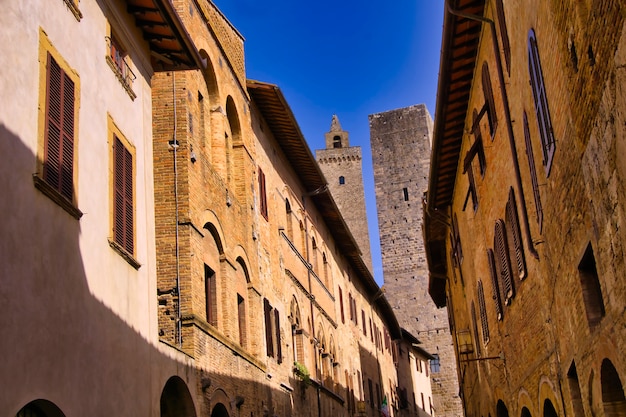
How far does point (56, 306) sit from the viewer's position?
8.59 m

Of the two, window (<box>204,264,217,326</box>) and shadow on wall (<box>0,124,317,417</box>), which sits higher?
window (<box>204,264,217,326</box>)

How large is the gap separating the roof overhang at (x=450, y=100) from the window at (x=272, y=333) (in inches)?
188

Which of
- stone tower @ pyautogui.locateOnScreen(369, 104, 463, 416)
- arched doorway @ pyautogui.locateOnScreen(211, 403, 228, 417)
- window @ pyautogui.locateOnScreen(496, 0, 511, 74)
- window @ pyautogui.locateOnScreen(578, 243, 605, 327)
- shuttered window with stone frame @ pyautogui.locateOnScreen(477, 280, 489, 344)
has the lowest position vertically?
arched doorway @ pyautogui.locateOnScreen(211, 403, 228, 417)

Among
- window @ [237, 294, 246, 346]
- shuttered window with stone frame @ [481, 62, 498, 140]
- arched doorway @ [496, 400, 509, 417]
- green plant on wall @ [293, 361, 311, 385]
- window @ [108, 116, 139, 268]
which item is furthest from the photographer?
green plant on wall @ [293, 361, 311, 385]

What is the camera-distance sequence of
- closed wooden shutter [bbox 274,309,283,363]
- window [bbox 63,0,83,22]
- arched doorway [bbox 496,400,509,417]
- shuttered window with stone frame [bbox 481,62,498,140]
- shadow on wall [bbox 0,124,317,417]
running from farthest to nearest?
closed wooden shutter [bbox 274,309,283,363] → arched doorway [bbox 496,400,509,417] → shuttered window with stone frame [bbox 481,62,498,140] → window [bbox 63,0,83,22] → shadow on wall [bbox 0,124,317,417]

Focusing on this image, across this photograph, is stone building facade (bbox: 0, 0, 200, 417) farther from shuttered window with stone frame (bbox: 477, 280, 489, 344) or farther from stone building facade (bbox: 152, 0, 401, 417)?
shuttered window with stone frame (bbox: 477, 280, 489, 344)

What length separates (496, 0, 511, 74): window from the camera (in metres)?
11.3

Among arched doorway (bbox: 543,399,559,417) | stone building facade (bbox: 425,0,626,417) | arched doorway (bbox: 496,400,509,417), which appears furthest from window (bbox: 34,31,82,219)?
arched doorway (bbox: 496,400,509,417)

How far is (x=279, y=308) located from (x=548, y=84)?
1227 cm

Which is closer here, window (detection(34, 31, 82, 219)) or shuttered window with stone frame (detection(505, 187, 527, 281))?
window (detection(34, 31, 82, 219))

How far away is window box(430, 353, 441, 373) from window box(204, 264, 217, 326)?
1588 inches

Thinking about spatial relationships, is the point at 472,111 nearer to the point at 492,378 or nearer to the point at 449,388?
the point at 492,378

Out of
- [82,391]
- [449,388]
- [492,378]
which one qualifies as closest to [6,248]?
[82,391]

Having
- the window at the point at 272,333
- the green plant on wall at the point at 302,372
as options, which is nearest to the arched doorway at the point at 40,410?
the window at the point at 272,333
